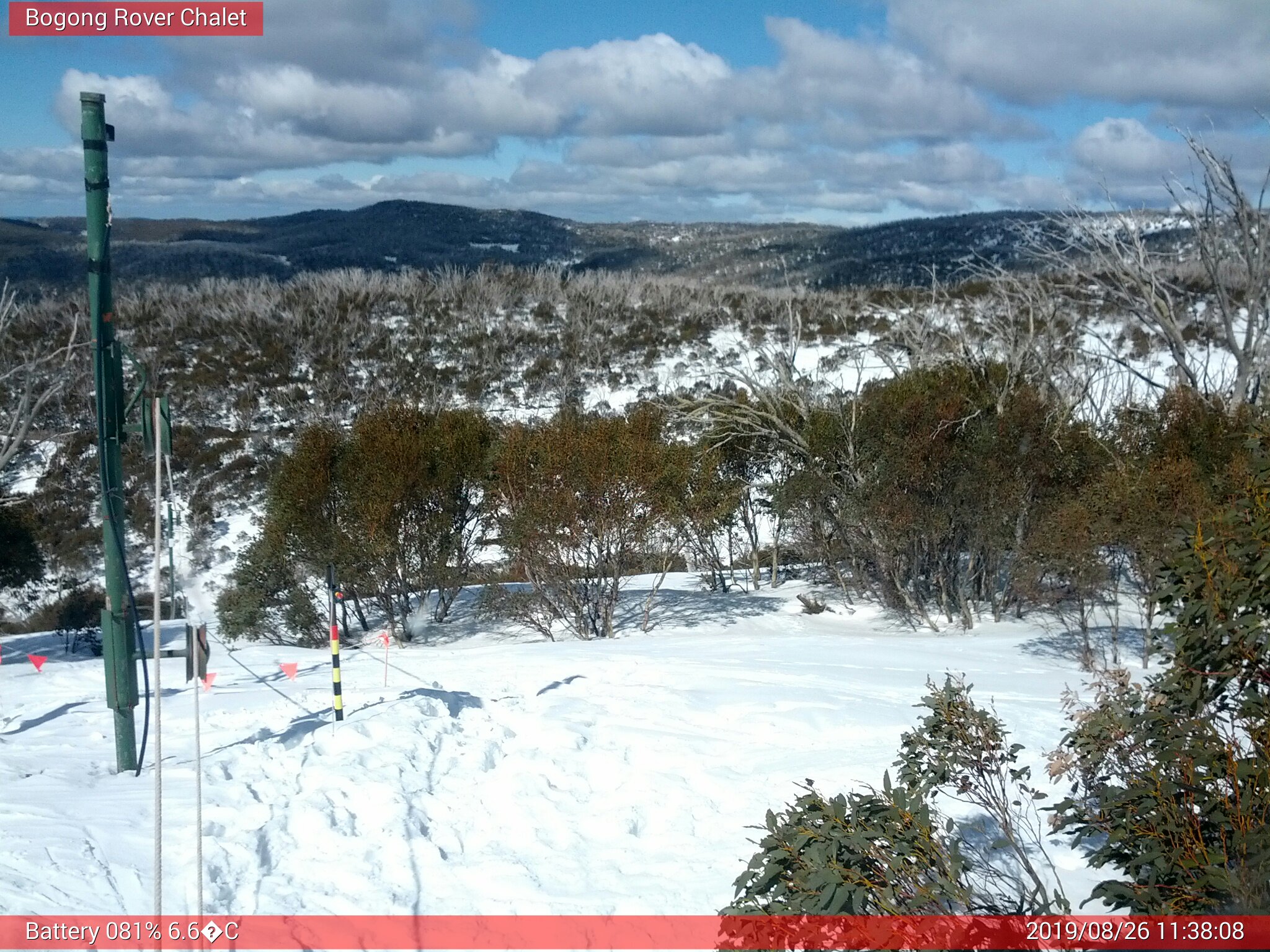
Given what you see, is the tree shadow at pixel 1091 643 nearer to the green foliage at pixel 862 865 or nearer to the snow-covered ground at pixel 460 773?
the snow-covered ground at pixel 460 773

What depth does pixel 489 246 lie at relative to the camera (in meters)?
117

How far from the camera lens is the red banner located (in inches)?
130

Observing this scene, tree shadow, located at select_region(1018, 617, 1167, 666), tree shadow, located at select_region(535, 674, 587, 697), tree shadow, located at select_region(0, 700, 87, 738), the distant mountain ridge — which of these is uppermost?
the distant mountain ridge

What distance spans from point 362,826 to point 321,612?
1336 centimetres

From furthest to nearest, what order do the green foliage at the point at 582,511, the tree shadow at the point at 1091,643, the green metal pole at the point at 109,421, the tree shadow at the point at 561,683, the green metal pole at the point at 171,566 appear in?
the green foliage at the point at 582,511, the tree shadow at the point at 1091,643, the tree shadow at the point at 561,683, the green metal pole at the point at 109,421, the green metal pole at the point at 171,566

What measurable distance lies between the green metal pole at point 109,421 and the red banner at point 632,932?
2.43 m

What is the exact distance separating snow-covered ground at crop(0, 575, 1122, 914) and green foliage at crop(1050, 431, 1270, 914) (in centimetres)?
147

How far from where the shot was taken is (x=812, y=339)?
45.5m

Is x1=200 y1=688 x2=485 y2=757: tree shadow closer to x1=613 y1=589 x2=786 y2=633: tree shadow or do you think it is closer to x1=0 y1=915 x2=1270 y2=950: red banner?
x1=0 y1=915 x2=1270 y2=950: red banner

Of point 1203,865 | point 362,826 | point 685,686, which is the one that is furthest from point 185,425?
point 1203,865

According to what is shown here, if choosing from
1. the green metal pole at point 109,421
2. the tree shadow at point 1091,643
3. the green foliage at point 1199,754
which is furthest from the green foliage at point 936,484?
the green metal pole at point 109,421

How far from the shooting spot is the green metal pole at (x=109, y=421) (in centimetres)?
659

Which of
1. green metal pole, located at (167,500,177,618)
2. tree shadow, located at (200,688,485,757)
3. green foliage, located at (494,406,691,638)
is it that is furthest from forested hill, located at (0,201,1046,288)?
tree shadow, located at (200,688,485,757)

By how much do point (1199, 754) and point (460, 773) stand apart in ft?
18.0
